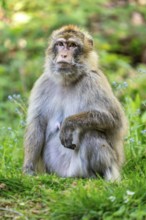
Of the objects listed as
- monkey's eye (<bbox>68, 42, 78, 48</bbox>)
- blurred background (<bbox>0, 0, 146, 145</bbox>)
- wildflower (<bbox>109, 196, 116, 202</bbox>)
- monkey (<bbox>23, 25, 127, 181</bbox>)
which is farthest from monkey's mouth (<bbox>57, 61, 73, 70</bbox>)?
blurred background (<bbox>0, 0, 146, 145</bbox>)

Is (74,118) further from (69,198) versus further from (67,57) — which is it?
(69,198)

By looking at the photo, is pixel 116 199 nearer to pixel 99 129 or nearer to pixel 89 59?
pixel 99 129

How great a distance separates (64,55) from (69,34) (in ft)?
1.19

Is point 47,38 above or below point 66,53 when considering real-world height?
above

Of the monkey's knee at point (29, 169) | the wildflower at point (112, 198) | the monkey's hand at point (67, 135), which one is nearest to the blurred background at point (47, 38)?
the monkey's knee at point (29, 169)

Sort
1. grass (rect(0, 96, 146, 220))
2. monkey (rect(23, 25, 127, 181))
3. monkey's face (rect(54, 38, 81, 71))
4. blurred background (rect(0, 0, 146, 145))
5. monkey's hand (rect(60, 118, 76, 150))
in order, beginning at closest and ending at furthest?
grass (rect(0, 96, 146, 220)) < monkey's hand (rect(60, 118, 76, 150)) < monkey (rect(23, 25, 127, 181)) < monkey's face (rect(54, 38, 81, 71)) < blurred background (rect(0, 0, 146, 145))

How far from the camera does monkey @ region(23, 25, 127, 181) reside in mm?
6500

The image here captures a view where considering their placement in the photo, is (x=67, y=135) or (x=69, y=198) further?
(x=67, y=135)

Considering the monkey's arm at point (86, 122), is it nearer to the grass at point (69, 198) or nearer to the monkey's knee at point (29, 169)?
the grass at point (69, 198)

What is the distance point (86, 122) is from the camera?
6453 mm

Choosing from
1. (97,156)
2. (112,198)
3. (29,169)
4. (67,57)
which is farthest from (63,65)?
(112,198)

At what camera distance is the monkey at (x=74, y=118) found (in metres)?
6.50

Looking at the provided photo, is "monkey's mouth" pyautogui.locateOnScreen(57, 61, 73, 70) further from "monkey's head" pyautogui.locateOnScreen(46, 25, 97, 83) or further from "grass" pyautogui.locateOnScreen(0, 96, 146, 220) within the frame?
"grass" pyautogui.locateOnScreen(0, 96, 146, 220)

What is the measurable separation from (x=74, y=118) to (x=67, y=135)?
0.65 ft
